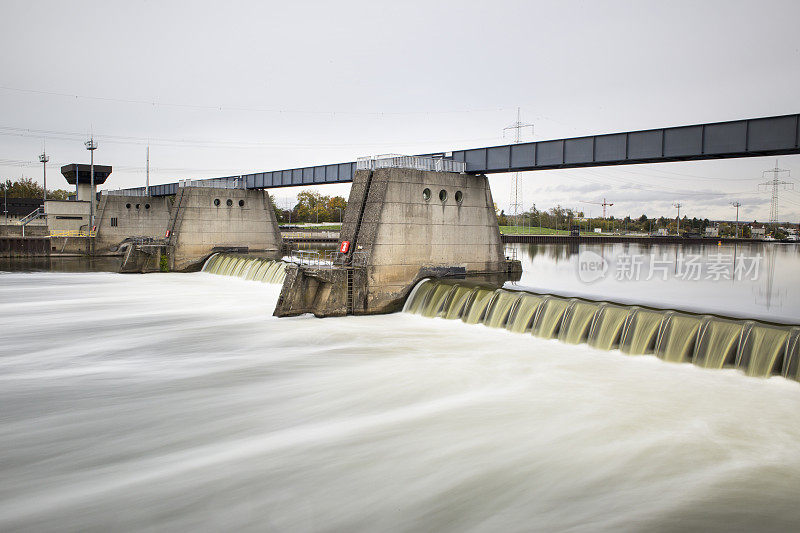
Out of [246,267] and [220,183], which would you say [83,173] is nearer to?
[220,183]

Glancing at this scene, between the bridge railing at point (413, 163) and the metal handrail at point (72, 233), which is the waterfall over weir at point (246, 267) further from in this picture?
the metal handrail at point (72, 233)

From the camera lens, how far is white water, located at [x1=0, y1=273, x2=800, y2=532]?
845 cm

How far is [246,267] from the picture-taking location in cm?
4097

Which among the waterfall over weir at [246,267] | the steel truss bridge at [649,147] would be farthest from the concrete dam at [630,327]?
the waterfall over weir at [246,267]

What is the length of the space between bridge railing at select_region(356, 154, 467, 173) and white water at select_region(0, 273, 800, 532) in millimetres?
10930

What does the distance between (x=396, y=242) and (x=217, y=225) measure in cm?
2647

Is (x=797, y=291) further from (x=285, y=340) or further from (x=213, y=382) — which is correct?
(x=213, y=382)

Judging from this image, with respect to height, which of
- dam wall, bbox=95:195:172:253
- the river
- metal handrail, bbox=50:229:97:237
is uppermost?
dam wall, bbox=95:195:172:253

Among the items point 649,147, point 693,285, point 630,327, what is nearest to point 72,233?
point 693,285

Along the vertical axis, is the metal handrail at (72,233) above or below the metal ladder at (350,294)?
above

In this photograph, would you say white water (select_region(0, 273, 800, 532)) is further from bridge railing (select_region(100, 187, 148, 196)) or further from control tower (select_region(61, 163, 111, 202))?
control tower (select_region(61, 163, 111, 202))

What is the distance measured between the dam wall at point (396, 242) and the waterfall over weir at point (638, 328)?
3426 mm

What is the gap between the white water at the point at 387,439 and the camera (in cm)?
845

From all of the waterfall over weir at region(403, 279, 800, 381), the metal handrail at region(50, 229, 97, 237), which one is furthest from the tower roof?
the waterfall over weir at region(403, 279, 800, 381)
